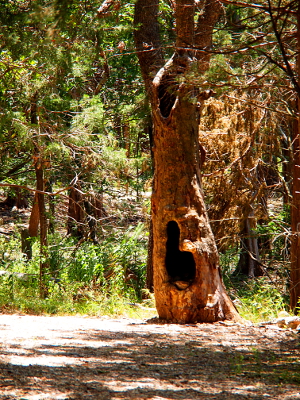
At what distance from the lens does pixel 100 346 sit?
5551 mm

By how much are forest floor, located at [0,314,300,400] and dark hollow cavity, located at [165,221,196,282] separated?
2.58 feet

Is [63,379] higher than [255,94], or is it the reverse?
[255,94]

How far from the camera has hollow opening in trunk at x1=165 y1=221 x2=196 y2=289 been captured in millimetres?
7457

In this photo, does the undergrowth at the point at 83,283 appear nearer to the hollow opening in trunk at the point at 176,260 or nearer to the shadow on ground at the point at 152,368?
the hollow opening in trunk at the point at 176,260

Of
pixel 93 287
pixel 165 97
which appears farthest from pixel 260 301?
pixel 165 97

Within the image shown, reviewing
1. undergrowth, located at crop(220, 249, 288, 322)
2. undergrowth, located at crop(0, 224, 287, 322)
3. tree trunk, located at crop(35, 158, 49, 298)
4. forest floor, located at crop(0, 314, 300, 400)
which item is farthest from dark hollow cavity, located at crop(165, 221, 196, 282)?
tree trunk, located at crop(35, 158, 49, 298)

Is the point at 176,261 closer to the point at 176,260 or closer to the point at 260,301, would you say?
the point at 176,260

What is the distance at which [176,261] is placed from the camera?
25.3 feet

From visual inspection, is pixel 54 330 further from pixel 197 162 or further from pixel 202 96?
pixel 202 96

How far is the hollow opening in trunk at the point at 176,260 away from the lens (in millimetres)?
7457

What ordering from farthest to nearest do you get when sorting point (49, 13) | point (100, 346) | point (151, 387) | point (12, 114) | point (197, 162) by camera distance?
point (12, 114) → point (197, 162) → point (100, 346) → point (49, 13) → point (151, 387)

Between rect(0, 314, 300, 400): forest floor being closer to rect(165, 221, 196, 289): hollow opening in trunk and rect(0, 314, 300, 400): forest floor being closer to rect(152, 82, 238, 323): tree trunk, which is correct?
rect(152, 82, 238, 323): tree trunk

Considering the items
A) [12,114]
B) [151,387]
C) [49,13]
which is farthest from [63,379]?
[12,114]

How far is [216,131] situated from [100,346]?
662 centimetres
